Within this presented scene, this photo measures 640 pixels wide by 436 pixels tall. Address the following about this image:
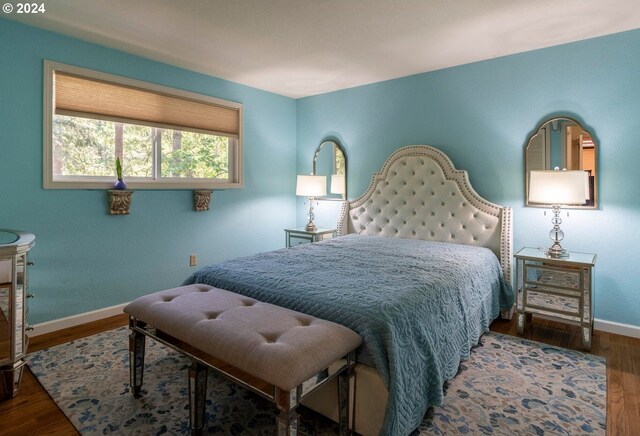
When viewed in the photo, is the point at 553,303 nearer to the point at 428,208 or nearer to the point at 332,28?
the point at 428,208

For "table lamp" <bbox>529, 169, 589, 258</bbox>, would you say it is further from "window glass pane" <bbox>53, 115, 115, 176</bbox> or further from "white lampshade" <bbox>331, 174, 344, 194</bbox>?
"window glass pane" <bbox>53, 115, 115, 176</bbox>

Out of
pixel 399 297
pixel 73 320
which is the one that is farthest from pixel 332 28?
pixel 73 320

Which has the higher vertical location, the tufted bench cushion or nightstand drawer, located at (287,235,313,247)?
nightstand drawer, located at (287,235,313,247)

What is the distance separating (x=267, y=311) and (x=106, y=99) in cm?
260

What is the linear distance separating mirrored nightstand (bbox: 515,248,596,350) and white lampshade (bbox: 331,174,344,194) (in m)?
2.17

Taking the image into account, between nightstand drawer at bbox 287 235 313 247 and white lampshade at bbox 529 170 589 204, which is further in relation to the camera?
nightstand drawer at bbox 287 235 313 247

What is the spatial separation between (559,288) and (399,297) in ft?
5.44

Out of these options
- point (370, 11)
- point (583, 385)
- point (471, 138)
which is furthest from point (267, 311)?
point (471, 138)

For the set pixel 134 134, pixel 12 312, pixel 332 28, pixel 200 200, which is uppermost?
pixel 332 28

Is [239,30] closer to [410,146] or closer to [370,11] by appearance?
[370,11]

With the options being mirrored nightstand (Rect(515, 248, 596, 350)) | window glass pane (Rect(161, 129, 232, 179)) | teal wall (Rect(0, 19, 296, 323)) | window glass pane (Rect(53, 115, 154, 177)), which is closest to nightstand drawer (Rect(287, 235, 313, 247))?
teal wall (Rect(0, 19, 296, 323))

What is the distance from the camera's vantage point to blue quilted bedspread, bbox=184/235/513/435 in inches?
64.3

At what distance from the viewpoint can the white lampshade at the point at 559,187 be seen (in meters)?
2.68

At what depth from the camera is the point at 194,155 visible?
402 cm
